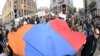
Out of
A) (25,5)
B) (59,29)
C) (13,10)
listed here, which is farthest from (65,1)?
(59,29)

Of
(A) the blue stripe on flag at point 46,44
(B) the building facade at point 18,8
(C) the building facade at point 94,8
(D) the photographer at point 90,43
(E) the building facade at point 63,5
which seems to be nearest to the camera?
(A) the blue stripe on flag at point 46,44

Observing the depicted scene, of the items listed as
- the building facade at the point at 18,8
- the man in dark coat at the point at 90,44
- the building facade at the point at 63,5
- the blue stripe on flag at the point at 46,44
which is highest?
the blue stripe on flag at the point at 46,44

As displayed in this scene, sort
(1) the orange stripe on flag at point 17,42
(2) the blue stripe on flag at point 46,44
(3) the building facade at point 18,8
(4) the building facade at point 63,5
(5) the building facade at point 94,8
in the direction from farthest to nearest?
(3) the building facade at point 18,8, (4) the building facade at point 63,5, (5) the building facade at point 94,8, (1) the orange stripe on flag at point 17,42, (2) the blue stripe on flag at point 46,44

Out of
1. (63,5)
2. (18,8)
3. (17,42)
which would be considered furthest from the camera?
(18,8)

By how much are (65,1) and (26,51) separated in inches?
3422

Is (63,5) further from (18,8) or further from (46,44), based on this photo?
(46,44)

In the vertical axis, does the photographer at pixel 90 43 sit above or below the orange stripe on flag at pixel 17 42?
below

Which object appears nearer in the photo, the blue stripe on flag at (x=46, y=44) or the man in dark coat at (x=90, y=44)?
the blue stripe on flag at (x=46, y=44)

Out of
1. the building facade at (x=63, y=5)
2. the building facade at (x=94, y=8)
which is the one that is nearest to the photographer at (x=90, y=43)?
the building facade at (x=94, y=8)

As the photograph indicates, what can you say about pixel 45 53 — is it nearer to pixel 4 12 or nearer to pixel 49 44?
pixel 49 44

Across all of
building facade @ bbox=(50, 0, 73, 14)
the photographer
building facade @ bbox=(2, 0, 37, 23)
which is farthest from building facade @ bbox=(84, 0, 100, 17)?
building facade @ bbox=(2, 0, 37, 23)

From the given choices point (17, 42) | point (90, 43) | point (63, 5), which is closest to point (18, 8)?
point (63, 5)

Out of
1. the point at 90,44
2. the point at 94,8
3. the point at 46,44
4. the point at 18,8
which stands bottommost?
the point at 18,8

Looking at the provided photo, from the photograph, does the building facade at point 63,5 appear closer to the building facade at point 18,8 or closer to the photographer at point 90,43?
the building facade at point 18,8
